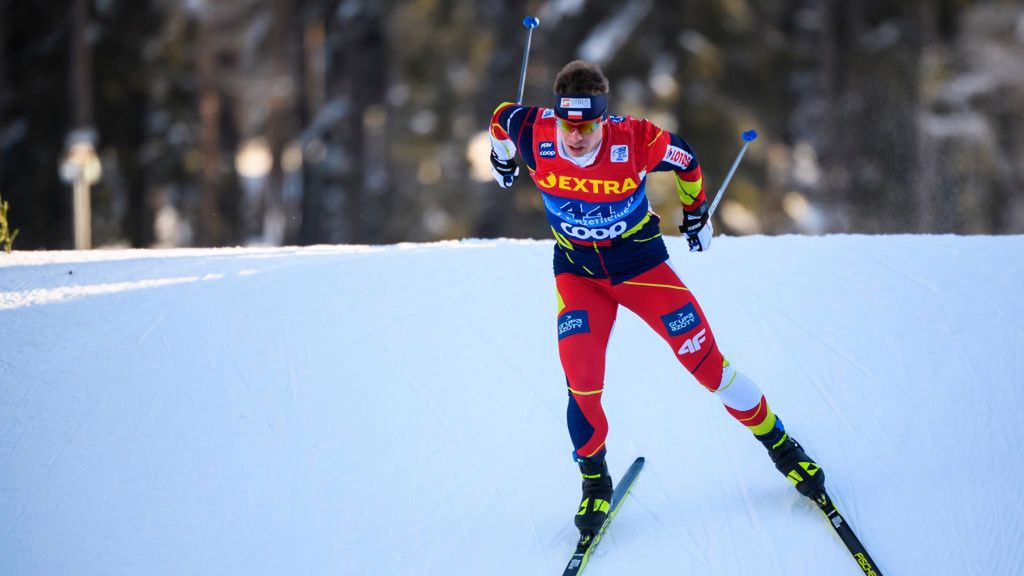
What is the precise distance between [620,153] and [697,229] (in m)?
0.55

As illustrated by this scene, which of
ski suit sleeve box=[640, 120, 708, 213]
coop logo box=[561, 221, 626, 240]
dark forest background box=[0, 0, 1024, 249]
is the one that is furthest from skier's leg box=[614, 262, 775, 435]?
dark forest background box=[0, 0, 1024, 249]

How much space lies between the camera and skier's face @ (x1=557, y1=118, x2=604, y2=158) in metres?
5.00

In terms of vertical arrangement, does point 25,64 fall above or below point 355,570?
above

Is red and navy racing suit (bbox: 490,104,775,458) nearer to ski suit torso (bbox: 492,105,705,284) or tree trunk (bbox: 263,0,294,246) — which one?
ski suit torso (bbox: 492,105,705,284)

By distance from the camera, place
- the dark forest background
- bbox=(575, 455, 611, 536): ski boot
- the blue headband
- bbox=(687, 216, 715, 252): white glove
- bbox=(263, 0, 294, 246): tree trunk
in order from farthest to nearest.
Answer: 1. bbox=(263, 0, 294, 246): tree trunk
2. the dark forest background
3. bbox=(687, 216, 715, 252): white glove
4. bbox=(575, 455, 611, 536): ski boot
5. the blue headband

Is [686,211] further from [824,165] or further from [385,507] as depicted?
[824,165]

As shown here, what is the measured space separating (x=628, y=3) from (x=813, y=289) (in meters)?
13.0

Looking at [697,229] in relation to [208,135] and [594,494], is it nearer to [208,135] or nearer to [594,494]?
[594,494]

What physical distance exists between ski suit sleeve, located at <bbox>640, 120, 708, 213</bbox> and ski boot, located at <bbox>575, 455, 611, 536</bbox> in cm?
117

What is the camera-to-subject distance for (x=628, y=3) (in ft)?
63.8

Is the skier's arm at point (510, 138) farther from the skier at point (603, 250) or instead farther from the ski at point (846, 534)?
the ski at point (846, 534)

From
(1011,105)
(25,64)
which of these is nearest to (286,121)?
(25,64)


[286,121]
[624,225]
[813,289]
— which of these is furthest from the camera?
[286,121]

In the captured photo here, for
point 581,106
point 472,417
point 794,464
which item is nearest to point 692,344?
point 794,464
